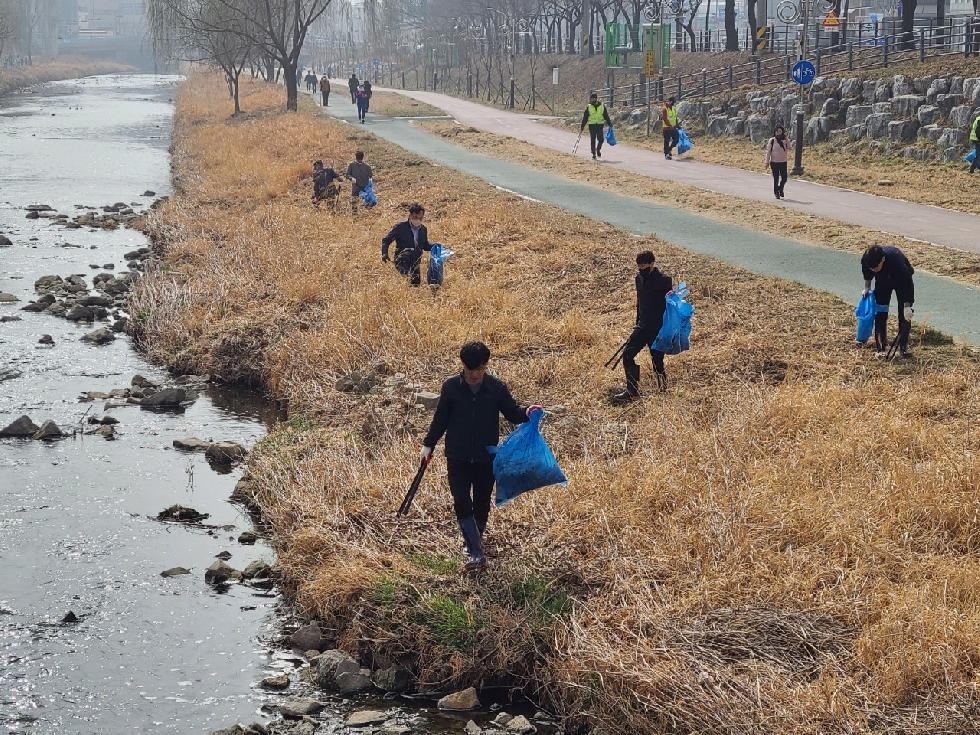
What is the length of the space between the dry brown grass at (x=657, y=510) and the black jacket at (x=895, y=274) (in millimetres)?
703

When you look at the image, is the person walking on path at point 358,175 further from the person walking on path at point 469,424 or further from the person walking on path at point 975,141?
the person walking on path at point 469,424

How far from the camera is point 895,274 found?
37.4 feet

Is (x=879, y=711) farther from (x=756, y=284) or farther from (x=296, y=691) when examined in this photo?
(x=756, y=284)

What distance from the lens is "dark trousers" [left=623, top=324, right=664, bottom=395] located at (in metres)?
11.1

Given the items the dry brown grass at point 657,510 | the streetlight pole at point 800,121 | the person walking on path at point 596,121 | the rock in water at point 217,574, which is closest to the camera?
the dry brown grass at point 657,510

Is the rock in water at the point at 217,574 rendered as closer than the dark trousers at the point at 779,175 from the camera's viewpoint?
Yes

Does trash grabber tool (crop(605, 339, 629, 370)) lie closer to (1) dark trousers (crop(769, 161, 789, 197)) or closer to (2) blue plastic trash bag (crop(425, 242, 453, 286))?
(2) blue plastic trash bag (crop(425, 242, 453, 286))

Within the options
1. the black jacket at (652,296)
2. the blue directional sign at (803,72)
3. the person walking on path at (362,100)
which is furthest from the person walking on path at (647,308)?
the person walking on path at (362,100)

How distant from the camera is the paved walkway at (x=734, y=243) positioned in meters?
13.7

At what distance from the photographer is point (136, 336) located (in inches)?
651

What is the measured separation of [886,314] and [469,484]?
18.2 feet

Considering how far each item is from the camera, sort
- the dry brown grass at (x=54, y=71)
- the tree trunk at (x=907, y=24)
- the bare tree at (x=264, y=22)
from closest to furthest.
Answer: the tree trunk at (x=907, y=24), the bare tree at (x=264, y=22), the dry brown grass at (x=54, y=71)

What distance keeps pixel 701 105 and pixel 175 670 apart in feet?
108

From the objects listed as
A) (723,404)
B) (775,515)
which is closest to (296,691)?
(775,515)
